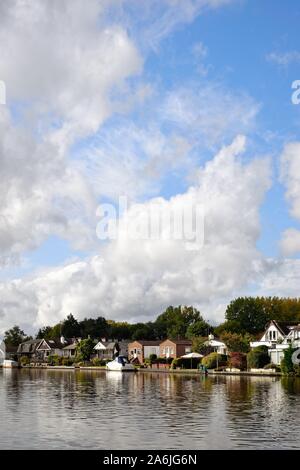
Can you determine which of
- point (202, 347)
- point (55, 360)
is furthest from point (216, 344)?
Answer: point (55, 360)

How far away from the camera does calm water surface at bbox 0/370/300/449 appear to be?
1027 inches

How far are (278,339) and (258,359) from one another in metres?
13.4

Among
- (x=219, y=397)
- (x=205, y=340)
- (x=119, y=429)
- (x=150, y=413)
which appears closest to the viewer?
(x=119, y=429)

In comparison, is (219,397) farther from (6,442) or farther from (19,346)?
(19,346)

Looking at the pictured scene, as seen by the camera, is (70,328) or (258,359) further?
(70,328)

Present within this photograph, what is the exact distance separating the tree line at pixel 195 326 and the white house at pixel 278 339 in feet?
13.9

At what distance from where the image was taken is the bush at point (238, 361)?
86.0 metres

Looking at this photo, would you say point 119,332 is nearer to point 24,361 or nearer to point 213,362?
point 24,361

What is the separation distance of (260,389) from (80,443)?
30.9 m

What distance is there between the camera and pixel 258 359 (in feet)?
270

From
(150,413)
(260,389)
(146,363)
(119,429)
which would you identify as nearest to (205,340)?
(146,363)

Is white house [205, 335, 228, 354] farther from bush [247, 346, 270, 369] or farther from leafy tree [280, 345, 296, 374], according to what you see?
leafy tree [280, 345, 296, 374]

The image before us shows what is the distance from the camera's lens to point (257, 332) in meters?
140

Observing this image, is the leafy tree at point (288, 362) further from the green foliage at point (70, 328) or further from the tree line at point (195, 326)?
the green foliage at point (70, 328)
